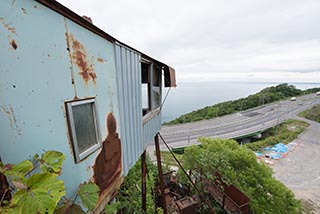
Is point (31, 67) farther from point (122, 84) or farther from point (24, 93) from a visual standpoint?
point (122, 84)

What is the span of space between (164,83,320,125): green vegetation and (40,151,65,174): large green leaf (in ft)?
102

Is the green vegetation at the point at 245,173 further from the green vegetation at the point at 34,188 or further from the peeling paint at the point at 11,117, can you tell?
the peeling paint at the point at 11,117

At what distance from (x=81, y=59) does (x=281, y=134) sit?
31.8 metres

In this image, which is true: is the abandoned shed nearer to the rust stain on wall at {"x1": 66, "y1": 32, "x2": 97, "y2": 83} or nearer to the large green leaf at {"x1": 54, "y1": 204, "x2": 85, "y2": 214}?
the rust stain on wall at {"x1": 66, "y1": 32, "x2": 97, "y2": 83}

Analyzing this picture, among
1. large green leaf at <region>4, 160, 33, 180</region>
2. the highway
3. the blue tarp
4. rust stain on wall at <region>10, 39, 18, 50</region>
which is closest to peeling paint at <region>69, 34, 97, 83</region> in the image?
rust stain on wall at <region>10, 39, 18, 50</region>

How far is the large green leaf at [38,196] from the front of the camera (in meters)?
0.70

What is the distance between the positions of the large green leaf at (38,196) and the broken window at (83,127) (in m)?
0.67

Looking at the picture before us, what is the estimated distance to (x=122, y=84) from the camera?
242 centimetres

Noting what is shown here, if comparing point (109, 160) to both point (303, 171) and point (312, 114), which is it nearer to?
point (303, 171)

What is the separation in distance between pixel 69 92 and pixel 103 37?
950 mm

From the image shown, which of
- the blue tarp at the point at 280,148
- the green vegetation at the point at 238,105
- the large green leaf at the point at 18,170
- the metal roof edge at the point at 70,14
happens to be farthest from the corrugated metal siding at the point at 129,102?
the green vegetation at the point at 238,105

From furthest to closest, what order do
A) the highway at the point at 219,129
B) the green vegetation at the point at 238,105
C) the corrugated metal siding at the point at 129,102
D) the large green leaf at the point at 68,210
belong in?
the green vegetation at the point at 238,105, the highway at the point at 219,129, the corrugated metal siding at the point at 129,102, the large green leaf at the point at 68,210

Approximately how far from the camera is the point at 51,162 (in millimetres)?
1041

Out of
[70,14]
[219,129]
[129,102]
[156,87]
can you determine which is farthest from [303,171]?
[70,14]
